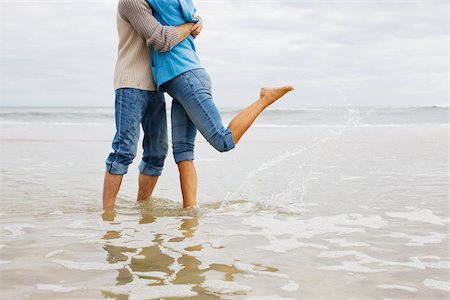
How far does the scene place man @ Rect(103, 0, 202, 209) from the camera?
375 centimetres

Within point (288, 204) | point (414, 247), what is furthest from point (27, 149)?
point (414, 247)

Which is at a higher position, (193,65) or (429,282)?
(193,65)

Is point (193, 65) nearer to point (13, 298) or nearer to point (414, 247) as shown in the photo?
point (414, 247)

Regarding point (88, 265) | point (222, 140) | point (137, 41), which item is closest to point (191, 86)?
point (222, 140)

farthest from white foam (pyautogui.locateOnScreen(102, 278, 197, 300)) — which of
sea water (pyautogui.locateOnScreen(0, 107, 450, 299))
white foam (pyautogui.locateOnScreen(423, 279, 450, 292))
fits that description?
white foam (pyautogui.locateOnScreen(423, 279, 450, 292))

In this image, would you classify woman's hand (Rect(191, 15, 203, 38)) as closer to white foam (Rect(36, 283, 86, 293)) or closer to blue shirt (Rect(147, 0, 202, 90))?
blue shirt (Rect(147, 0, 202, 90))

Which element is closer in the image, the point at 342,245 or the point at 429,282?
the point at 429,282

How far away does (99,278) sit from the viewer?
7.95ft

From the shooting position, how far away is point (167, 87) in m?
3.95

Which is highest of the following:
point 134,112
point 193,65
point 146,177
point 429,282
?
point 193,65

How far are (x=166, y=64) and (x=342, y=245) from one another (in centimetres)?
177

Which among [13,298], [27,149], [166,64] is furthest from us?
[27,149]

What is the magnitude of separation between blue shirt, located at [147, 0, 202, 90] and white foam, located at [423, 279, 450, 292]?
7.14ft

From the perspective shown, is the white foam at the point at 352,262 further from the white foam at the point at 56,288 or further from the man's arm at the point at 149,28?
the man's arm at the point at 149,28
